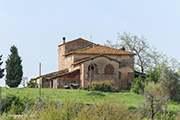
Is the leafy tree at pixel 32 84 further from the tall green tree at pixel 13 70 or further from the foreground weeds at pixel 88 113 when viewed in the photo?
the foreground weeds at pixel 88 113

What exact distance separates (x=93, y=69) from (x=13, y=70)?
12.9 metres

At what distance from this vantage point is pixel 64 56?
54.9 metres

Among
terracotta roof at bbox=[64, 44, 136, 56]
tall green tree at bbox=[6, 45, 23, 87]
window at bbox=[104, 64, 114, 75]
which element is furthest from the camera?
tall green tree at bbox=[6, 45, 23, 87]

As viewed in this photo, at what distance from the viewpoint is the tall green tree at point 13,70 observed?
53625 millimetres

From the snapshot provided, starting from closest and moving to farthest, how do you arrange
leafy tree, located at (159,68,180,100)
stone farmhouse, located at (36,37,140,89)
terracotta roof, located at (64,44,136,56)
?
leafy tree, located at (159,68,180,100) < stone farmhouse, located at (36,37,140,89) < terracotta roof, located at (64,44,136,56)

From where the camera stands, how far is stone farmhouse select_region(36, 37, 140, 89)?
156 feet

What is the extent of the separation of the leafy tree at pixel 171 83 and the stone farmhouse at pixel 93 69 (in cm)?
839

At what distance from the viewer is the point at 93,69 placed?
158 ft

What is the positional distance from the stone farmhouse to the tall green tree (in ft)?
9.38

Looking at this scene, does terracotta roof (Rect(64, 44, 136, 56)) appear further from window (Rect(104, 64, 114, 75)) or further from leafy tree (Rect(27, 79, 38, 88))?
leafy tree (Rect(27, 79, 38, 88))

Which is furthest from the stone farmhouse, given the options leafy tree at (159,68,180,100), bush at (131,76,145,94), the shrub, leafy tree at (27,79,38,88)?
leafy tree at (159,68,180,100)

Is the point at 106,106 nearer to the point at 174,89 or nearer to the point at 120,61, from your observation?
the point at 174,89

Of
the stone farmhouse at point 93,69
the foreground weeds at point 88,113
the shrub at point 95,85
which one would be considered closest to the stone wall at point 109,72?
the stone farmhouse at point 93,69

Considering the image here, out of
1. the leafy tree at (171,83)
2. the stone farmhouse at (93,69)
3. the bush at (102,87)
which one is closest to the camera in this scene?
the leafy tree at (171,83)
